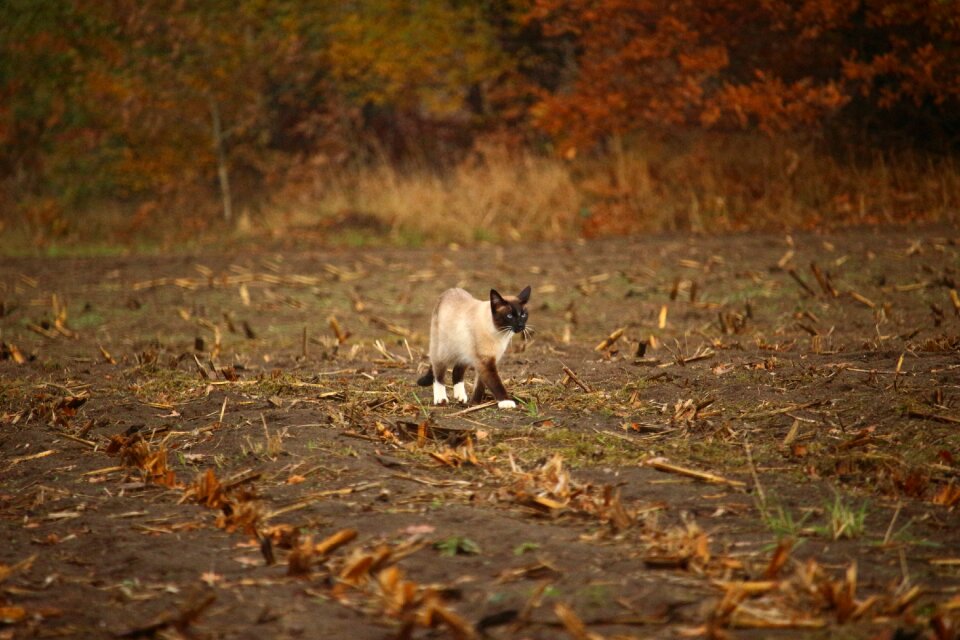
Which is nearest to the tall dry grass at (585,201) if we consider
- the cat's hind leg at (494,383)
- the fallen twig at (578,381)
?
the fallen twig at (578,381)

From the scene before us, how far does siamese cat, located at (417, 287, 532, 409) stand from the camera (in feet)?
21.3

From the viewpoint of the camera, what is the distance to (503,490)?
5.22m

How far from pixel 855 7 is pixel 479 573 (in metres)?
15.3

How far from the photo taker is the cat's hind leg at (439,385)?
7.03m

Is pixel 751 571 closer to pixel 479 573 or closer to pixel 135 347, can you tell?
pixel 479 573

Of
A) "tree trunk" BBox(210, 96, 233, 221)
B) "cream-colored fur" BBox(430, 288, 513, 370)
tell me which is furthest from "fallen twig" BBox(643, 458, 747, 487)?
"tree trunk" BBox(210, 96, 233, 221)

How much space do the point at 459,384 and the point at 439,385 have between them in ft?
0.55

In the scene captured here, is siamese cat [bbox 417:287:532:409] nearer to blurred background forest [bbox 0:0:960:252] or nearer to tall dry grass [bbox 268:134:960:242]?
tall dry grass [bbox 268:134:960:242]

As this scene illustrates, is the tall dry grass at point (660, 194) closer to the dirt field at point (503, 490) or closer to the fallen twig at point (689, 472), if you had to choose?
the dirt field at point (503, 490)

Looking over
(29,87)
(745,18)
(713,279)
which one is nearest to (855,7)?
(745,18)

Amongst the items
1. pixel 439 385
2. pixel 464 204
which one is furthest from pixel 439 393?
pixel 464 204

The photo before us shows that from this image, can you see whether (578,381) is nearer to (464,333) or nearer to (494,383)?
(494,383)

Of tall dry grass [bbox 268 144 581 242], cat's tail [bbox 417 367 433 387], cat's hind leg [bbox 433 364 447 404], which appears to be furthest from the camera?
tall dry grass [bbox 268 144 581 242]

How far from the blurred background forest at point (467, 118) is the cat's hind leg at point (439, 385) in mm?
11426
